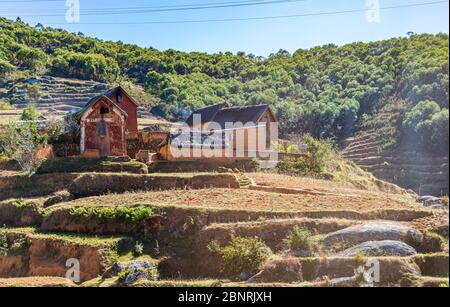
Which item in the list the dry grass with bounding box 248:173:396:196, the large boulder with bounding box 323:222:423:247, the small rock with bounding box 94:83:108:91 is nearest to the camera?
the large boulder with bounding box 323:222:423:247

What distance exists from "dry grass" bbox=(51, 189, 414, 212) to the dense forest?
26.1 meters

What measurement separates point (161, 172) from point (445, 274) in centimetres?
1575

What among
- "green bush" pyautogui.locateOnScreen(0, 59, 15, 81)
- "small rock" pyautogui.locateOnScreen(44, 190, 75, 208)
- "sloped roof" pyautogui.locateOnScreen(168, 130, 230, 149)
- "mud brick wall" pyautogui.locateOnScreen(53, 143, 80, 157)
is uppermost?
"green bush" pyautogui.locateOnScreen(0, 59, 15, 81)

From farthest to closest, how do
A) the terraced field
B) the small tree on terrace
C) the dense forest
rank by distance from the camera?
the dense forest, the small tree on terrace, the terraced field

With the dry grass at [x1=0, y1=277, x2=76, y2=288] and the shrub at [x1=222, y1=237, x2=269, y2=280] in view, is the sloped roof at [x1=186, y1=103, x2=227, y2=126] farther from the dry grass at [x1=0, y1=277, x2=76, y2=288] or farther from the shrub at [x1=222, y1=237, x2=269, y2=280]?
the dry grass at [x1=0, y1=277, x2=76, y2=288]

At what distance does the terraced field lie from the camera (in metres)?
15.6

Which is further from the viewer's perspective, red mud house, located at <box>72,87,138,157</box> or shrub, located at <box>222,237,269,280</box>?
red mud house, located at <box>72,87,138,157</box>

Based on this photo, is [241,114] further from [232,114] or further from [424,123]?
[424,123]

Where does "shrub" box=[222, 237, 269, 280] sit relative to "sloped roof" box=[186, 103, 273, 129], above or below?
below

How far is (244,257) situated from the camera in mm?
16906

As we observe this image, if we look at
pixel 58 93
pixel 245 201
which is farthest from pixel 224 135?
pixel 58 93

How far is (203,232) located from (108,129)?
12.2 m

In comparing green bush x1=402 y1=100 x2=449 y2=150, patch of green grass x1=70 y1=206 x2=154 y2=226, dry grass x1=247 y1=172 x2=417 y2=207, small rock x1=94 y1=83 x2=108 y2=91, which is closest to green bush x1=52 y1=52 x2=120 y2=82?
small rock x1=94 y1=83 x2=108 y2=91

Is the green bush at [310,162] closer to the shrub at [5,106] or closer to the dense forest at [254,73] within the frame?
the dense forest at [254,73]
